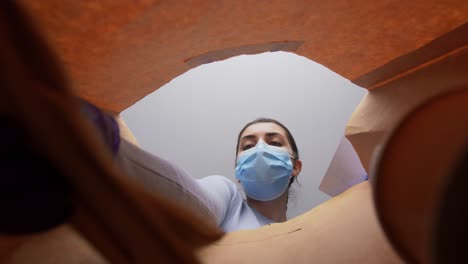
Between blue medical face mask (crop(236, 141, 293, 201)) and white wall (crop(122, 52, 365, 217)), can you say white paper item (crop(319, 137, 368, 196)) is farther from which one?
white wall (crop(122, 52, 365, 217))

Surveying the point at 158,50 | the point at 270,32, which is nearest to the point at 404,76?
the point at 270,32

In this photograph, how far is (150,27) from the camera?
678mm

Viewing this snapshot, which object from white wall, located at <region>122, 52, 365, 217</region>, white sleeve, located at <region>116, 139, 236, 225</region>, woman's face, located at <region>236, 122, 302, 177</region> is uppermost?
white sleeve, located at <region>116, 139, 236, 225</region>

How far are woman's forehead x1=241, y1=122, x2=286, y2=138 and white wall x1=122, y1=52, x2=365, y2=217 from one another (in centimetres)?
70

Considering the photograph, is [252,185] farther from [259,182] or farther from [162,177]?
[162,177]

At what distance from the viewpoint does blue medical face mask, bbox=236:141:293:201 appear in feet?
3.84

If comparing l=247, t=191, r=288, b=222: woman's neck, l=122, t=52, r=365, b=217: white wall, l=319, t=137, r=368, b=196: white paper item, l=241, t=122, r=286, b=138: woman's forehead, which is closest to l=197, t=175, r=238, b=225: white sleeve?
l=247, t=191, r=288, b=222: woman's neck

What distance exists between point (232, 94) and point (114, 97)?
135cm

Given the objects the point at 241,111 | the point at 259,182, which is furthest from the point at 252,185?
the point at 241,111

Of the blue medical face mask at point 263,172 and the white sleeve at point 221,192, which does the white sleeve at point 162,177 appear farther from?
the blue medical face mask at point 263,172

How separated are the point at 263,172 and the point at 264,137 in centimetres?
22

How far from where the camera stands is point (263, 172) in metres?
1.17

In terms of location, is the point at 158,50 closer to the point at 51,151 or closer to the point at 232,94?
the point at 51,151

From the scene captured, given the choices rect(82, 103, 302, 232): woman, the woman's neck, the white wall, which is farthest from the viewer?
the white wall
